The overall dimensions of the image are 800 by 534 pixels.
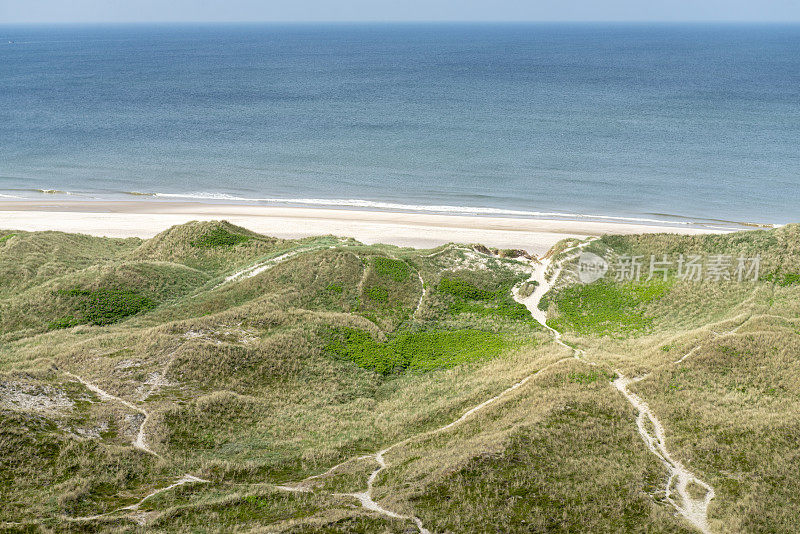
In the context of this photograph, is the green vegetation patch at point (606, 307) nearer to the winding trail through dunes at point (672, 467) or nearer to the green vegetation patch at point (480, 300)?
the green vegetation patch at point (480, 300)

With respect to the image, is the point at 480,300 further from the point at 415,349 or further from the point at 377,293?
the point at 415,349

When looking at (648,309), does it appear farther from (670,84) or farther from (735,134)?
(670,84)

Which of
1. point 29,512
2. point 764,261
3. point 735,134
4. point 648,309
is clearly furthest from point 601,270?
point 735,134

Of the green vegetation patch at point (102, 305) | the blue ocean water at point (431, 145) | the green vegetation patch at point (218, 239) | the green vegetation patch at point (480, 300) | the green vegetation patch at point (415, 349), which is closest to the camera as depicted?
the green vegetation patch at point (415, 349)

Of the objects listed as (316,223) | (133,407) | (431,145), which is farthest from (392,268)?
(431,145)

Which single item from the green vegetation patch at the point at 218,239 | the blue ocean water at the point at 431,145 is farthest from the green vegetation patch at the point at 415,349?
the blue ocean water at the point at 431,145
